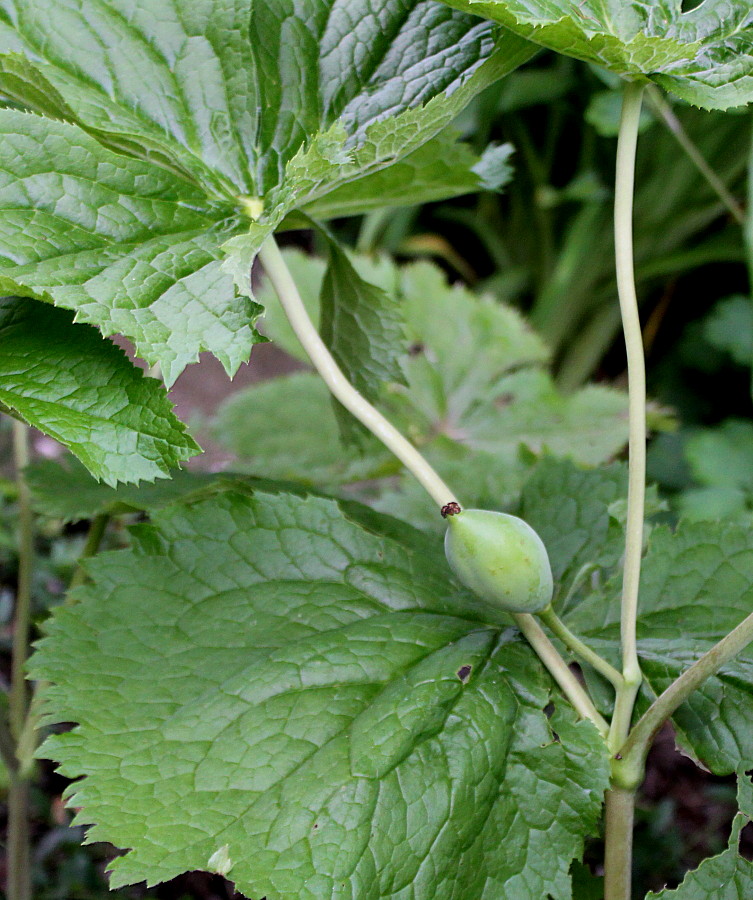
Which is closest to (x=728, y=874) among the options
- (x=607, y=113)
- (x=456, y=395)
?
(x=456, y=395)

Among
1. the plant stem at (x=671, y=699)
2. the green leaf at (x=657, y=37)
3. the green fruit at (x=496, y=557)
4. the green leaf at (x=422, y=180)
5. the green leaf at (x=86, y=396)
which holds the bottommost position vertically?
the plant stem at (x=671, y=699)

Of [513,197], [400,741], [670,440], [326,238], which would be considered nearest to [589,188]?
[513,197]

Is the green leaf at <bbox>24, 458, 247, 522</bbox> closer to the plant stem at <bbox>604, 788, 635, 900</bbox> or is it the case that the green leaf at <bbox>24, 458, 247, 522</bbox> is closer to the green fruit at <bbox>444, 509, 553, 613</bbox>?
the green fruit at <bbox>444, 509, 553, 613</bbox>

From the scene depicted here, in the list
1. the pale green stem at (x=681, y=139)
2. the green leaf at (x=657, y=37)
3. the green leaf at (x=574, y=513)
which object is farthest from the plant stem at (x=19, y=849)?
the pale green stem at (x=681, y=139)

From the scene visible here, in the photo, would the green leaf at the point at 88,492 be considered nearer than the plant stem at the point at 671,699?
No

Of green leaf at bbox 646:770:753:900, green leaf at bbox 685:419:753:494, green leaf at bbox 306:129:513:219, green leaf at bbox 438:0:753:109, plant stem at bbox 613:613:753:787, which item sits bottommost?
green leaf at bbox 646:770:753:900

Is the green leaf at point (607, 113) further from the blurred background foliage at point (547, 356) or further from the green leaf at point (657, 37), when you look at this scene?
the green leaf at point (657, 37)

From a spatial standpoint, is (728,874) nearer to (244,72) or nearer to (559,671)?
(559,671)

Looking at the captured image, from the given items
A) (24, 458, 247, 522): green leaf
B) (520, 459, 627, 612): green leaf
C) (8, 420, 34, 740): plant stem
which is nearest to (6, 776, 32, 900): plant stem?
(8, 420, 34, 740): plant stem
